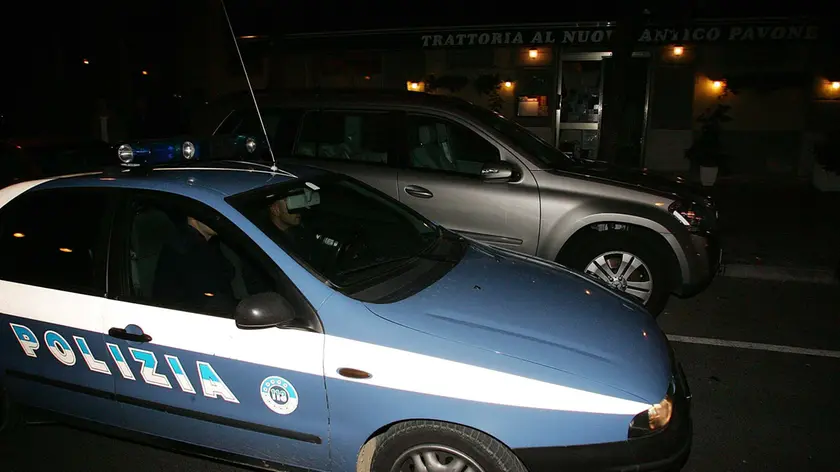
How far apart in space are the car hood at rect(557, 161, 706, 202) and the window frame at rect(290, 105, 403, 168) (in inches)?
59.7

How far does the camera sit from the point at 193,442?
294cm

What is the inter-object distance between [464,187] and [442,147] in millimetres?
573

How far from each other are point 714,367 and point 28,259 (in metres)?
4.39

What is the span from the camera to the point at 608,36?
11.9 meters

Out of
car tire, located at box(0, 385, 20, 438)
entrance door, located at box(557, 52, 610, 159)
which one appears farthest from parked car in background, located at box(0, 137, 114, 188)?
entrance door, located at box(557, 52, 610, 159)

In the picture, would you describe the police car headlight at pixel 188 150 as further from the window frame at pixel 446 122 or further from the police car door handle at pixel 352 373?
the window frame at pixel 446 122

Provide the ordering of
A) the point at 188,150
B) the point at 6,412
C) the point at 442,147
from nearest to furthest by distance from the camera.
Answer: the point at 6,412
the point at 188,150
the point at 442,147

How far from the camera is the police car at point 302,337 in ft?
7.98

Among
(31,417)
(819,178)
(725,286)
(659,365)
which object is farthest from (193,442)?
(819,178)

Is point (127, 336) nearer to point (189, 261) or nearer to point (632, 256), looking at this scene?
point (189, 261)

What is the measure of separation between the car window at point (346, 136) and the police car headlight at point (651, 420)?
3812mm

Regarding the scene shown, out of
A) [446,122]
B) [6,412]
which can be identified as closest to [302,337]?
[6,412]

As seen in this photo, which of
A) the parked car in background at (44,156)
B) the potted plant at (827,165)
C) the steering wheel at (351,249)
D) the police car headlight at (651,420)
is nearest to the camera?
the police car headlight at (651,420)

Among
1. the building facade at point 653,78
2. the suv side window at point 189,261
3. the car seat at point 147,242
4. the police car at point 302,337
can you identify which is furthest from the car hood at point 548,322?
the building facade at point 653,78
